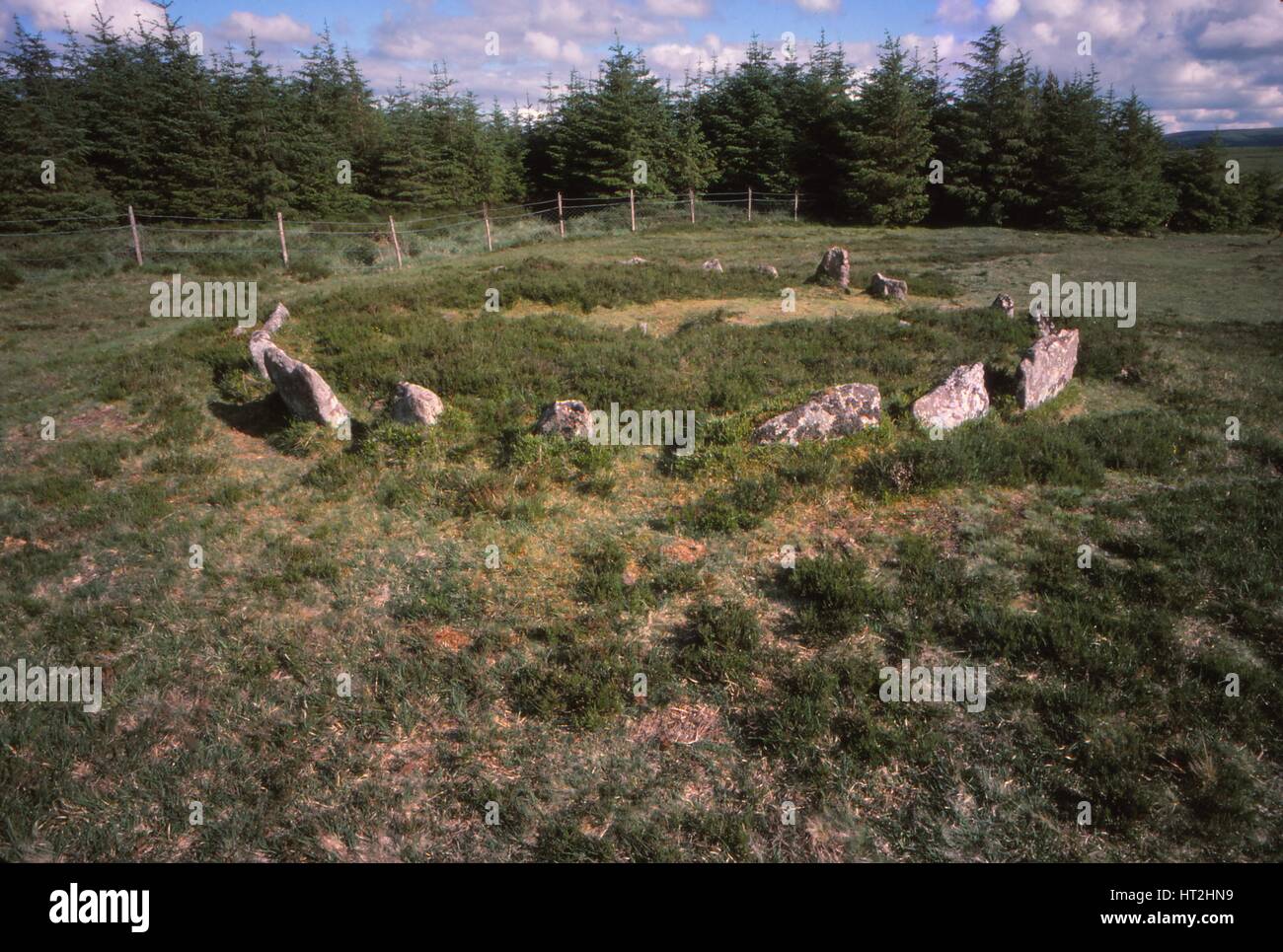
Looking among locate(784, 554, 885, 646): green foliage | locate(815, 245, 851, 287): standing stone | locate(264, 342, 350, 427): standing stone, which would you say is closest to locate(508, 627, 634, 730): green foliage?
locate(784, 554, 885, 646): green foliage

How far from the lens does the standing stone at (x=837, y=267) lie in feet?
57.1

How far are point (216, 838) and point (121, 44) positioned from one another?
4346 centimetres

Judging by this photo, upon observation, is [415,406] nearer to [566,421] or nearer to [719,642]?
[566,421]

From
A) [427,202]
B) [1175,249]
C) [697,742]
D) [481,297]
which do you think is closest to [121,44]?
[427,202]

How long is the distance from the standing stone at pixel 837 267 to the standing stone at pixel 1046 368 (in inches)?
289

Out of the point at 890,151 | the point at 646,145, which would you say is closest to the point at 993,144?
the point at 890,151

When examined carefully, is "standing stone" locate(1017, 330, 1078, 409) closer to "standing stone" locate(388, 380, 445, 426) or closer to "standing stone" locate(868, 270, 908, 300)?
"standing stone" locate(868, 270, 908, 300)

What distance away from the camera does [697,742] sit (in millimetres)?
4473

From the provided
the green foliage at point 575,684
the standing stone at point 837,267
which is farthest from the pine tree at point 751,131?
the green foliage at point 575,684

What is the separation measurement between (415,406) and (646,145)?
33.3m

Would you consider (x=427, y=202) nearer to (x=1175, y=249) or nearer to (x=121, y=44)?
(x=121, y=44)

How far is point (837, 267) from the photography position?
57.4ft

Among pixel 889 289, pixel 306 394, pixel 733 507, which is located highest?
pixel 889 289
